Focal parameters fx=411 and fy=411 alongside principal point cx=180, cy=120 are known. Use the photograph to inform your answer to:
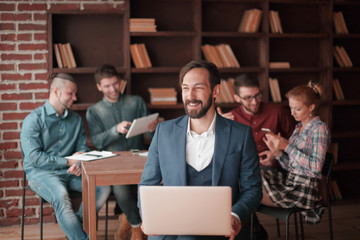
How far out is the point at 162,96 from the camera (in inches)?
161

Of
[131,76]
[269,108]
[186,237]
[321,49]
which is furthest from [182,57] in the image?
[186,237]

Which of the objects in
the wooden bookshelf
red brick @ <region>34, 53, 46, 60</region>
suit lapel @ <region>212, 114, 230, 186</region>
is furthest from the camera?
the wooden bookshelf

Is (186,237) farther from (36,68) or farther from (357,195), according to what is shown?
(357,195)

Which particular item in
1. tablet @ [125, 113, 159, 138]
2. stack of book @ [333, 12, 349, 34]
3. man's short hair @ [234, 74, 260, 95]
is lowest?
tablet @ [125, 113, 159, 138]

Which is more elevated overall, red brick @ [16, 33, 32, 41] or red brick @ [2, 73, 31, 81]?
red brick @ [16, 33, 32, 41]

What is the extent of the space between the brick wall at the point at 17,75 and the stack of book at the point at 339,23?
2.52m

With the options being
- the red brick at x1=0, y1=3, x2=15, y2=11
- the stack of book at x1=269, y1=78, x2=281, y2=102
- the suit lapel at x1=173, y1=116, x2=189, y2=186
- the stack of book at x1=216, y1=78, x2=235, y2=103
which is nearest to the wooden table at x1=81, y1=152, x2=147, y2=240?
the suit lapel at x1=173, y1=116, x2=189, y2=186

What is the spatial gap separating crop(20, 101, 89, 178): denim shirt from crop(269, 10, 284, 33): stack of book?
2.19 meters

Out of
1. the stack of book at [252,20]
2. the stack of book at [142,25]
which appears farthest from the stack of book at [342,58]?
the stack of book at [142,25]

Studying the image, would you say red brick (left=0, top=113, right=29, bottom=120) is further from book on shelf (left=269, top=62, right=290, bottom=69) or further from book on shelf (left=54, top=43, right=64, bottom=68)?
book on shelf (left=269, top=62, right=290, bottom=69)

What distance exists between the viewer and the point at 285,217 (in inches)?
103

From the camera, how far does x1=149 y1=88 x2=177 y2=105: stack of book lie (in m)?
4.09

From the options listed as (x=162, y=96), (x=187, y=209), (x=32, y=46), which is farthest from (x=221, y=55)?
(x=187, y=209)

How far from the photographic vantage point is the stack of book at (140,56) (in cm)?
398
